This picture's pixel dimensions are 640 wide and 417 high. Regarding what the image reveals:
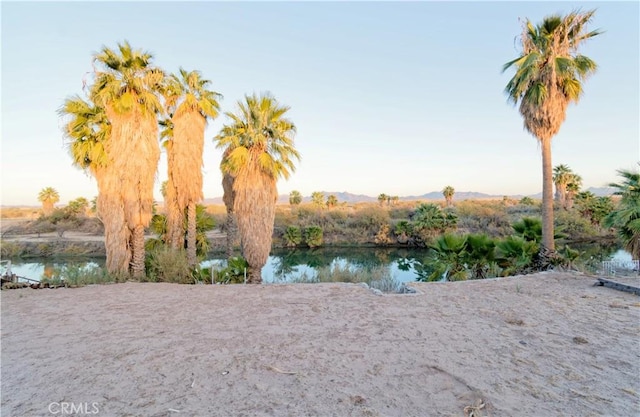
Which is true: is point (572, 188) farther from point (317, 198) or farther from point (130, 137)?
point (130, 137)

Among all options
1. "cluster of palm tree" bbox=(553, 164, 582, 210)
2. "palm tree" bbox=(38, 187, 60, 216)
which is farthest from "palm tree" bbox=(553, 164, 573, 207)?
"palm tree" bbox=(38, 187, 60, 216)

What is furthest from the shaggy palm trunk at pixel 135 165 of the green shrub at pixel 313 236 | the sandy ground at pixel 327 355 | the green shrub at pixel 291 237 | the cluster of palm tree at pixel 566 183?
the cluster of palm tree at pixel 566 183

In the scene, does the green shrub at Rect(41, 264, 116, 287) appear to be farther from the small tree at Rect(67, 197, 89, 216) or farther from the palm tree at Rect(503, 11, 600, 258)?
the small tree at Rect(67, 197, 89, 216)

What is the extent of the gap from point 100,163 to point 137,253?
3.34m

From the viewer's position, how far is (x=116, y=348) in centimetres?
463

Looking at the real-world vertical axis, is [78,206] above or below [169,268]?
above

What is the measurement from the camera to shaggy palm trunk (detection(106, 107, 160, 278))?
10.4 m

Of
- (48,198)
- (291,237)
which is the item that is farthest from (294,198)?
(48,198)

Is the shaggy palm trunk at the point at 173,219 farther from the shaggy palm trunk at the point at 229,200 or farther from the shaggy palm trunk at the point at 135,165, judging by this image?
the shaggy palm trunk at the point at 229,200

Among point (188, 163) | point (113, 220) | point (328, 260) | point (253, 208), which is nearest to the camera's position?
point (113, 220)

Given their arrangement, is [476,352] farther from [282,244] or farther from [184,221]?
Result: [282,244]

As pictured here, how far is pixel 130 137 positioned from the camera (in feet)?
34.1

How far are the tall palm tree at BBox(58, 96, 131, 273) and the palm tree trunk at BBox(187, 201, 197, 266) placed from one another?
80.0 inches

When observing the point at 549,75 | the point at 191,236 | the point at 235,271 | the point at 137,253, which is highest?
the point at 549,75
